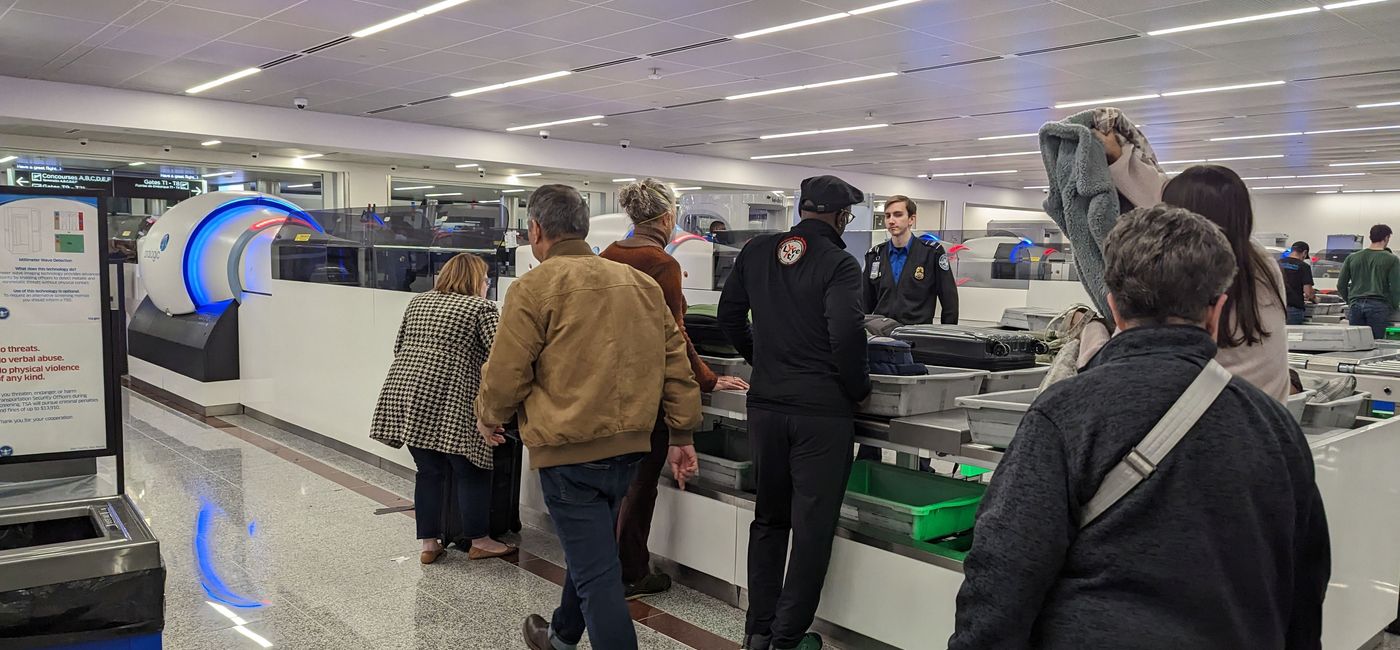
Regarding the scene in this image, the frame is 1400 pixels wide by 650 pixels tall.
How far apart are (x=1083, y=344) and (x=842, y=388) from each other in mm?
832

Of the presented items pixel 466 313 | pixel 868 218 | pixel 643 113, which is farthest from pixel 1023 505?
pixel 643 113

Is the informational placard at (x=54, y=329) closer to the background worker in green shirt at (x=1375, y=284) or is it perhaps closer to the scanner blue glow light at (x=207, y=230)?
the scanner blue glow light at (x=207, y=230)

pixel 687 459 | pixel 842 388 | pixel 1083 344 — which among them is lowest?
pixel 687 459

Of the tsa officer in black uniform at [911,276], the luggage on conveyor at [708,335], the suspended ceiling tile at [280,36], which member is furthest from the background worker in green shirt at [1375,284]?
the suspended ceiling tile at [280,36]

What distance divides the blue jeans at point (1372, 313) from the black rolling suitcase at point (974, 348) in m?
6.86

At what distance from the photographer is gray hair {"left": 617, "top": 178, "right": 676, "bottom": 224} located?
329 cm

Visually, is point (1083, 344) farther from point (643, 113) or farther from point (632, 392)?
point (643, 113)

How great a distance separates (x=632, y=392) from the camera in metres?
2.48

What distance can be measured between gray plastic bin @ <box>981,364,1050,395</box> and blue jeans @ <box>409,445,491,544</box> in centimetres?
204

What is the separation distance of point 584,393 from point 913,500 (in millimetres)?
1369

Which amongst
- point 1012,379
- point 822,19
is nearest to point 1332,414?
point 1012,379

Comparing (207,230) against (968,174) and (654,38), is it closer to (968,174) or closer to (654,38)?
(654,38)

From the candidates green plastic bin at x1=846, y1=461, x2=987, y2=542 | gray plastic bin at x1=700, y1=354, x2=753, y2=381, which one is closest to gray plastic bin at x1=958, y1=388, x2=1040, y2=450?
green plastic bin at x1=846, y1=461, x2=987, y2=542

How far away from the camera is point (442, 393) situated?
12.1 feet
